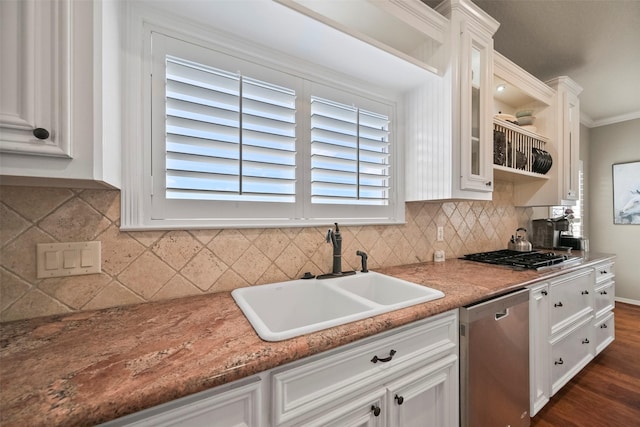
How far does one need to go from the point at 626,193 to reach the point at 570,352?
3270 millimetres

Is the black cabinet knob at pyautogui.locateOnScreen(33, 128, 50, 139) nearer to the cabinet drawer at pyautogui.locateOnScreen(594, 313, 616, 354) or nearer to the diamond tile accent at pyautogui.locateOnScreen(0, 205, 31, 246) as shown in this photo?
the diamond tile accent at pyautogui.locateOnScreen(0, 205, 31, 246)

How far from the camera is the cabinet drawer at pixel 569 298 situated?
1619 mm

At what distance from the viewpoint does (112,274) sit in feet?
3.23

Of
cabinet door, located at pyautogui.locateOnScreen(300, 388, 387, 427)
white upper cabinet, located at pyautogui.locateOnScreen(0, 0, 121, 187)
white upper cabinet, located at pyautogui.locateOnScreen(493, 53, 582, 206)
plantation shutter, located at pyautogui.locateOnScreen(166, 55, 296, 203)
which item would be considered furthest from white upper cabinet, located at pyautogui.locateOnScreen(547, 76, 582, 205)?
white upper cabinet, located at pyautogui.locateOnScreen(0, 0, 121, 187)

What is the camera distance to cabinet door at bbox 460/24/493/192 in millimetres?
1597

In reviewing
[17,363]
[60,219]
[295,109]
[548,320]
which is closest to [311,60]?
[295,109]

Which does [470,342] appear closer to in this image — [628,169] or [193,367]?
[193,367]

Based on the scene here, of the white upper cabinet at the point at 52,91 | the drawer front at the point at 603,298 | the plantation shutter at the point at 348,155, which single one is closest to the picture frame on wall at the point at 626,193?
the drawer front at the point at 603,298

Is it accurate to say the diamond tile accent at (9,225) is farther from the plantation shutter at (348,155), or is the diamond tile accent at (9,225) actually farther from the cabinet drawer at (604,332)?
the cabinet drawer at (604,332)

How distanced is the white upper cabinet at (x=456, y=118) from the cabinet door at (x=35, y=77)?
1718 millimetres

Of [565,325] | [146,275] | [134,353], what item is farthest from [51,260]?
[565,325]

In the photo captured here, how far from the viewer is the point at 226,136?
1.20 m

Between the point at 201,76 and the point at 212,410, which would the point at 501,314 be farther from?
the point at 201,76

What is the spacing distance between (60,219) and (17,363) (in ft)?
1.63
